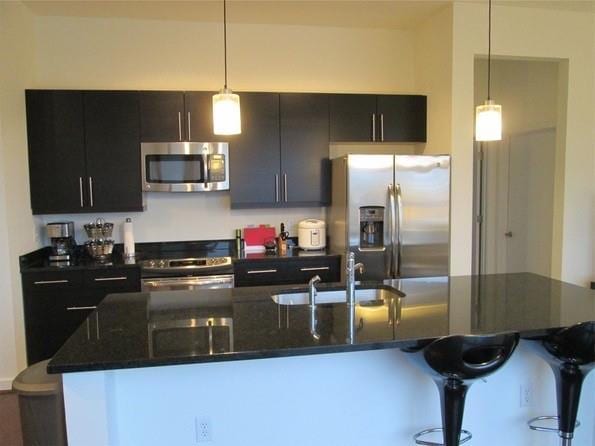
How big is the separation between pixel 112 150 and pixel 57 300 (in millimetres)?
1217

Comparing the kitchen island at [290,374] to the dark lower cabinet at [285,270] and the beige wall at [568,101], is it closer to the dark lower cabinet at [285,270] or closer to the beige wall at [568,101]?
the dark lower cabinet at [285,270]

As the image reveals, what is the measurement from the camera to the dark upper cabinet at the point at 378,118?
12.8ft

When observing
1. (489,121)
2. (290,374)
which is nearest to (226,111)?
(290,374)

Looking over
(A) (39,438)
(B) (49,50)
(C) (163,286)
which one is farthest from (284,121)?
(A) (39,438)

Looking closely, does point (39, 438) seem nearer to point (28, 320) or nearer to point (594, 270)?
point (28, 320)

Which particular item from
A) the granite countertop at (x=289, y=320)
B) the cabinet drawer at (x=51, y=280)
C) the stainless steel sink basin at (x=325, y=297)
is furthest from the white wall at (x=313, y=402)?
the cabinet drawer at (x=51, y=280)

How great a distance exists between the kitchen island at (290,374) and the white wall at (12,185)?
4.94 feet

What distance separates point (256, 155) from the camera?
380 centimetres

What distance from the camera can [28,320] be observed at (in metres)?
3.40

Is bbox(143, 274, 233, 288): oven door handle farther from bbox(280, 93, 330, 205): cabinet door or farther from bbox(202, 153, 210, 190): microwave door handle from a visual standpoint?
bbox(280, 93, 330, 205): cabinet door

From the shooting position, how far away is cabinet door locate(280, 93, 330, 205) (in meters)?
3.82

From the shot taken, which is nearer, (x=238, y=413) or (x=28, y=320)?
(x=238, y=413)

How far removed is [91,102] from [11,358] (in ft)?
6.60

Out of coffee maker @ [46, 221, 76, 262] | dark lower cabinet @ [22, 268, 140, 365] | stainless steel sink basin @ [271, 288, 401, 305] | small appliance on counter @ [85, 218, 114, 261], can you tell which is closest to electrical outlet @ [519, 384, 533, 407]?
stainless steel sink basin @ [271, 288, 401, 305]
